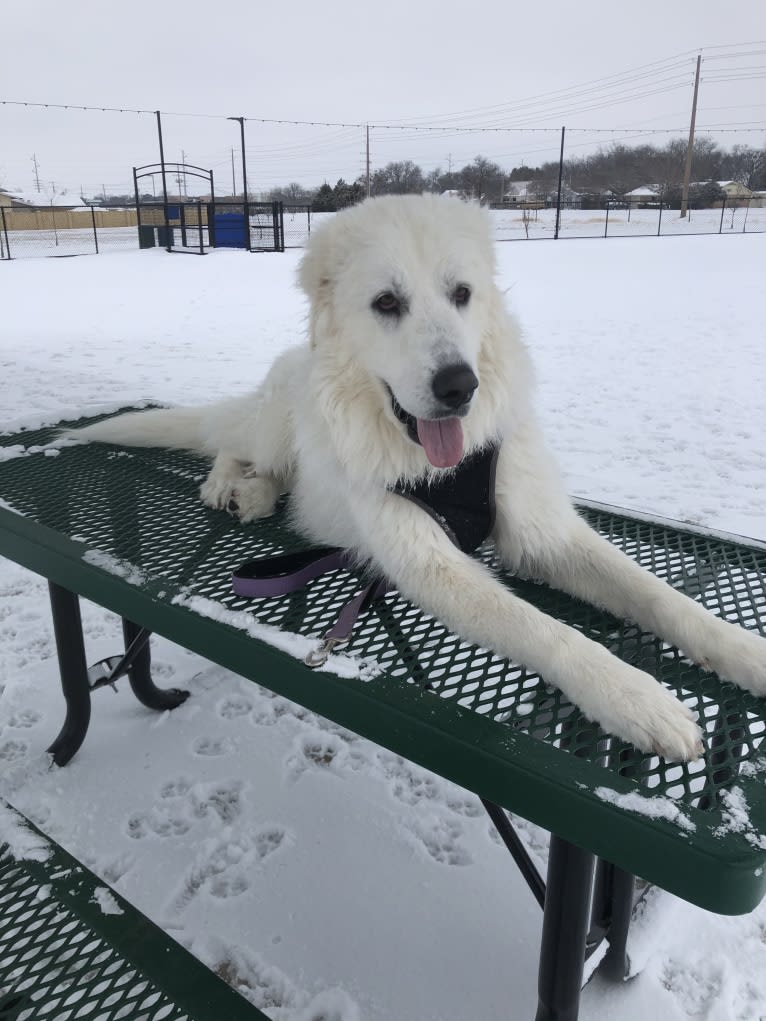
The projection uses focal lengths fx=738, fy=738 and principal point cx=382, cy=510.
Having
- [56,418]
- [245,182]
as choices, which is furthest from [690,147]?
[56,418]

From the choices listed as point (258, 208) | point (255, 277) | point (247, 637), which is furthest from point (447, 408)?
point (258, 208)

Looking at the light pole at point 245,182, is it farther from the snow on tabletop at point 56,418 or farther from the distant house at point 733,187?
the distant house at point 733,187

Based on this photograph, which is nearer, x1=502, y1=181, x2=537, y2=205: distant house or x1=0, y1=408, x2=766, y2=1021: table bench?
x1=0, y1=408, x2=766, y2=1021: table bench

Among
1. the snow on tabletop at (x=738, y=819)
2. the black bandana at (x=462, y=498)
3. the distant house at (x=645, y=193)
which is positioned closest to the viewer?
the snow on tabletop at (x=738, y=819)

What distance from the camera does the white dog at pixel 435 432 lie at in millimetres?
1747

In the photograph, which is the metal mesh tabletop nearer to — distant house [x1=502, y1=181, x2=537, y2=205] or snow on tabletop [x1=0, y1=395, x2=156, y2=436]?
snow on tabletop [x1=0, y1=395, x2=156, y2=436]

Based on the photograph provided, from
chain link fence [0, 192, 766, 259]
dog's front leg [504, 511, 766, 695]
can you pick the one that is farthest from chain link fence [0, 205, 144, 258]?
dog's front leg [504, 511, 766, 695]

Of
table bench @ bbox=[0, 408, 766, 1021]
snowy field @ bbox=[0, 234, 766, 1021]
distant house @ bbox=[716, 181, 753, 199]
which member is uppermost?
distant house @ bbox=[716, 181, 753, 199]

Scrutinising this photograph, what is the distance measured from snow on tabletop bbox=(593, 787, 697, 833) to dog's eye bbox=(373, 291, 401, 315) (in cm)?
136

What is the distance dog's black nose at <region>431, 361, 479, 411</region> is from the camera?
1.83 m

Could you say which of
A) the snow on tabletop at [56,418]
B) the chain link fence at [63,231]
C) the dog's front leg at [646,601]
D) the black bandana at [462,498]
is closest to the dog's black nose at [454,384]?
the black bandana at [462,498]

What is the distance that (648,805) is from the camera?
3.67 ft

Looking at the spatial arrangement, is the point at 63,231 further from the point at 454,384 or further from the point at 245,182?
the point at 454,384

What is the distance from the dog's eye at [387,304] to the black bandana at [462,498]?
0.46 meters
